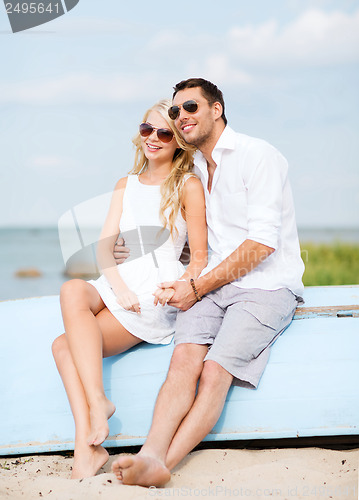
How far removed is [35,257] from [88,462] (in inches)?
747

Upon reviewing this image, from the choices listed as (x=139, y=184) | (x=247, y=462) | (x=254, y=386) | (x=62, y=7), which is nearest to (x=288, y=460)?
(x=247, y=462)

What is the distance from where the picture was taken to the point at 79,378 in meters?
2.34

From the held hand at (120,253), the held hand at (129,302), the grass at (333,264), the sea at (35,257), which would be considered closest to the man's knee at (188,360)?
the held hand at (129,302)

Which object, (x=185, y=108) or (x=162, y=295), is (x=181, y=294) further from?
(x=185, y=108)

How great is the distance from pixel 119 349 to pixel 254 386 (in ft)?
2.32

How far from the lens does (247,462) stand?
2334 millimetres

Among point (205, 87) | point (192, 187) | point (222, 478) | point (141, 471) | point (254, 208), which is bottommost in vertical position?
point (222, 478)

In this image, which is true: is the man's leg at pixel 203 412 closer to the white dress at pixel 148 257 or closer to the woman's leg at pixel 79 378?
the woman's leg at pixel 79 378

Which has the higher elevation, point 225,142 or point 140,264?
point 225,142

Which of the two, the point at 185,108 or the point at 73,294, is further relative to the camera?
the point at 185,108

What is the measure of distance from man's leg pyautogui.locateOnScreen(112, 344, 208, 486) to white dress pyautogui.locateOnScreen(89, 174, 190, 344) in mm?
267

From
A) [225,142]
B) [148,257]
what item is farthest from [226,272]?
[225,142]

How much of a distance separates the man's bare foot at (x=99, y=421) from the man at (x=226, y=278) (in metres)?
0.22

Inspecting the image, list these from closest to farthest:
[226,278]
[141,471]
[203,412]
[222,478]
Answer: [141,471], [222,478], [203,412], [226,278]
